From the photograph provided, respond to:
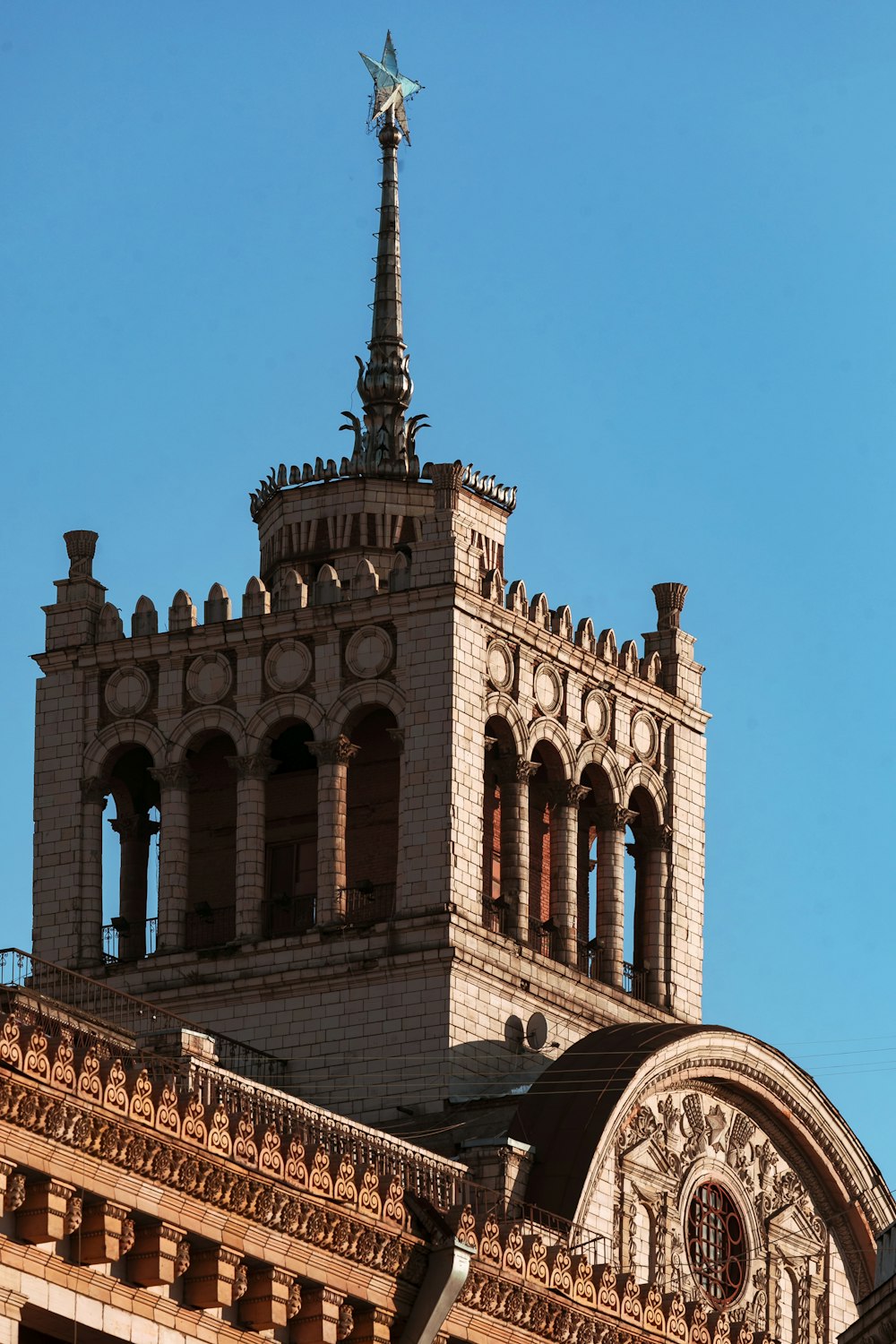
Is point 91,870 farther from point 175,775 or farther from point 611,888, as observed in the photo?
point 611,888

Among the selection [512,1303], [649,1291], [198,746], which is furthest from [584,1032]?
[512,1303]

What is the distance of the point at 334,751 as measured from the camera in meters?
75.4

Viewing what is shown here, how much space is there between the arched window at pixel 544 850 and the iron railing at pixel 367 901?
2879mm

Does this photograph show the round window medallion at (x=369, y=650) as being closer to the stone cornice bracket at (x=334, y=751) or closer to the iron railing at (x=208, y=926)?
the stone cornice bracket at (x=334, y=751)

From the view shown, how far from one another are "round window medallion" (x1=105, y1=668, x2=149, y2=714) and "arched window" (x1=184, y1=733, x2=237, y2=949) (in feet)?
4.90

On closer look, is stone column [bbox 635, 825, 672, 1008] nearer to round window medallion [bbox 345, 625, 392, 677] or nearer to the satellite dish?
the satellite dish

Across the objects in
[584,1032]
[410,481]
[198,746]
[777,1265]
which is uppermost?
[410,481]

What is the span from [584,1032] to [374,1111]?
5715mm

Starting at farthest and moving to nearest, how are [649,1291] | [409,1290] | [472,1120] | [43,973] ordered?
[43,973] < [472,1120] < [649,1291] < [409,1290]

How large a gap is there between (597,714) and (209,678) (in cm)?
747

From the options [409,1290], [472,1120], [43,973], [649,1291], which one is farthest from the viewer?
[43,973]

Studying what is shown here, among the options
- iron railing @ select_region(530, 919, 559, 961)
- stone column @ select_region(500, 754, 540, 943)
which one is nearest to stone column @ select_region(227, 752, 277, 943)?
stone column @ select_region(500, 754, 540, 943)

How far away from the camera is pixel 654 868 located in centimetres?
8006

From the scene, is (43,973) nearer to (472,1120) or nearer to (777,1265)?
(472,1120)
